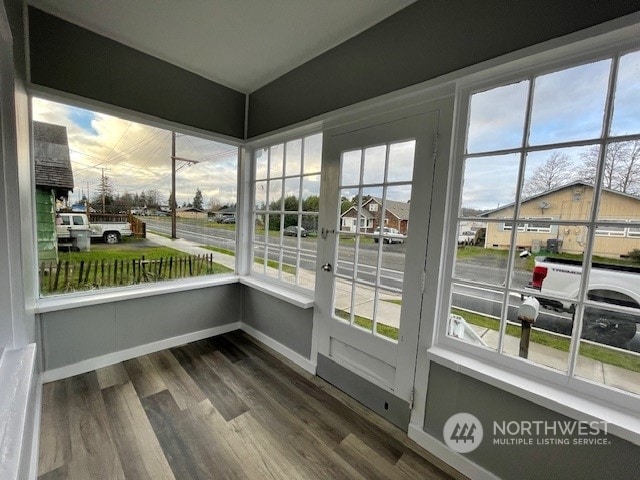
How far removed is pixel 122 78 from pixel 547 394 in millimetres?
3357

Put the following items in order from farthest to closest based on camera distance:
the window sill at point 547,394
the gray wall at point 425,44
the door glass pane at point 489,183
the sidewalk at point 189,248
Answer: the sidewalk at point 189,248 → the door glass pane at point 489,183 → the gray wall at point 425,44 → the window sill at point 547,394

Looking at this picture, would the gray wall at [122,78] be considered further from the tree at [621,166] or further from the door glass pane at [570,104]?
the tree at [621,166]

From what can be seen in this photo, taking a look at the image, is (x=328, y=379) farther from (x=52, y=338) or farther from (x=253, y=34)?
(x=253, y=34)

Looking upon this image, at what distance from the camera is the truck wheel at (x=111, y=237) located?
2267mm

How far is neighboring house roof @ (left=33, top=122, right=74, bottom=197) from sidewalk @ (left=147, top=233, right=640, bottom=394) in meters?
0.71

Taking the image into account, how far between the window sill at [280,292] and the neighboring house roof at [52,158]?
5.46 feet

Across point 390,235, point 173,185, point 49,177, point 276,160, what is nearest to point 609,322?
point 390,235

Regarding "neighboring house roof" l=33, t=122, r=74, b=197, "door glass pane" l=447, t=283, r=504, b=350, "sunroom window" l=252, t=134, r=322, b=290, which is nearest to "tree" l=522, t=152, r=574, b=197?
"door glass pane" l=447, t=283, r=504, b=350

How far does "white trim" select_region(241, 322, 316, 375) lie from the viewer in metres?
2.27

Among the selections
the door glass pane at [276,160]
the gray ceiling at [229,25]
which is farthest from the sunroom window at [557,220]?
the door glass pane at [276,160]

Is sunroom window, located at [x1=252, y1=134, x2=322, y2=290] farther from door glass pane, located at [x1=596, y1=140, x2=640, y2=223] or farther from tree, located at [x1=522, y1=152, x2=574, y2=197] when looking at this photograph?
door glass pane, located at [x1=596, y1=140, x2=640, y2=223]

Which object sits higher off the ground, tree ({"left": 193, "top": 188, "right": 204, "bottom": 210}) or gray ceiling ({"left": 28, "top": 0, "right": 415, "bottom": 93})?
gray ceiling ({"left": 28, "top": 0, "right": 415, "bottom": 93})

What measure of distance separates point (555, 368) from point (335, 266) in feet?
4.36

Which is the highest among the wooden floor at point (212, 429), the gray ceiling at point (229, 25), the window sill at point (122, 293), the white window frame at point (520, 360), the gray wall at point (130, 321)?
the gray ceiling at point (229, 25)
